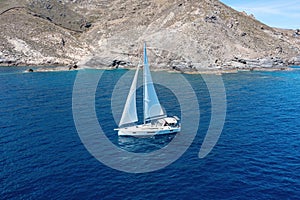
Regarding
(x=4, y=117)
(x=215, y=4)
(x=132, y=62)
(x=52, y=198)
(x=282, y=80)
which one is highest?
(x=215, y=4)

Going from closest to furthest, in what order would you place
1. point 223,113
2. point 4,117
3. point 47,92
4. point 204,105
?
point 4,117, point 223,113, point 204,105, point 47,92

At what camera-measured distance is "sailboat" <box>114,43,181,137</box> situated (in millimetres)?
51344

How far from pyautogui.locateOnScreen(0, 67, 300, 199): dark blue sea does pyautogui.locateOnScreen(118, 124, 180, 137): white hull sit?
4.14 ft

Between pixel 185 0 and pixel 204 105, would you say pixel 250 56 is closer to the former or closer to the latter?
pixel 185 0

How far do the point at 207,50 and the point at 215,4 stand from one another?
48714 mm

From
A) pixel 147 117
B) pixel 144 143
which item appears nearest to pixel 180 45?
pixel 147 117

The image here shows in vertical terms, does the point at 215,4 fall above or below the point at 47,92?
above

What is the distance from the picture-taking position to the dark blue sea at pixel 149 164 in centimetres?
3406

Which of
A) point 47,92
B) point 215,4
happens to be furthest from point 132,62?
point 47,92

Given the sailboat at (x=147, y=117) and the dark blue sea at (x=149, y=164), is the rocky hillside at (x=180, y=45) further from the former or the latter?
the sailboat at (x=147, y=117)

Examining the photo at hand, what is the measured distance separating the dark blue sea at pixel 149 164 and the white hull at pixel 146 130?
1262mm

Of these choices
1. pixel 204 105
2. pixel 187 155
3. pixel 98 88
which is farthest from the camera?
pixel 98 88

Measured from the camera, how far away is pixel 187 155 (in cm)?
4394

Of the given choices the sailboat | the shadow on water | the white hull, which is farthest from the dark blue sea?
the sailboat
